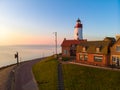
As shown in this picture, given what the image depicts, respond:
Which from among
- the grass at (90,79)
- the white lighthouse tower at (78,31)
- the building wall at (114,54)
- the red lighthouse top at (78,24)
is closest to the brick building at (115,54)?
the building wall at (114,54)

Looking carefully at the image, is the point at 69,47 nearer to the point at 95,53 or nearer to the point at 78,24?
the point at 78,24

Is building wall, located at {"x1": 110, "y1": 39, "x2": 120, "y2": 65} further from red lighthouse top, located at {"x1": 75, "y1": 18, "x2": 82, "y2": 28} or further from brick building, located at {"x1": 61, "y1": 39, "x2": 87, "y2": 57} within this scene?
red lighthouse top, located at {"x1": 75, "y1": 18, "x2": 82, "y2": 28}

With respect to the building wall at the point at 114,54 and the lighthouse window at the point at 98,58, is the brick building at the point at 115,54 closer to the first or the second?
the building wall at the point at 114,54

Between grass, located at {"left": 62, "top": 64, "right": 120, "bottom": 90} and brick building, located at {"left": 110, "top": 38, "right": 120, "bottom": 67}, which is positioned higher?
brick building, located at {"left": 110, "top": 38, "right": 120, "bottom": 67}

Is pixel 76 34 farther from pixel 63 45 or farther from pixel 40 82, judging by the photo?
pixel 40 82

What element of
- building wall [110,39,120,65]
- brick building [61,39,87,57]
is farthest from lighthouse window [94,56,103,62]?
brick building [61,39,87,57]

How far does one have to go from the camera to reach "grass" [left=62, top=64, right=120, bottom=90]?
29016 mm

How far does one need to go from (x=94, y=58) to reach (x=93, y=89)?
63.6ft

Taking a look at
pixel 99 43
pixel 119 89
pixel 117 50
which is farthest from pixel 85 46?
pixel 119 89

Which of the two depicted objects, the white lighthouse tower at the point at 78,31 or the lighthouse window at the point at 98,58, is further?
the white lighthouse tower at the point at 78,31

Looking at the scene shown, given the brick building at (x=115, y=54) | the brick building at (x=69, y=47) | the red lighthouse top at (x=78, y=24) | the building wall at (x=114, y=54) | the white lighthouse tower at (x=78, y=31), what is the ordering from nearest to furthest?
1. the brick building at (x=115, y=54)
2. the building wall at (x=114, y=54)
3. the brick building at (x=69, y=47)
4. the white lighthouse tower at (x=78, y=31)
5. the red lighthouse top at (x=78, y=24)

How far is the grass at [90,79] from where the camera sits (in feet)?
95.2

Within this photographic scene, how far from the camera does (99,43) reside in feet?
156

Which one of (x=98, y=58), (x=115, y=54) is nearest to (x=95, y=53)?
(x=98, y=58)
